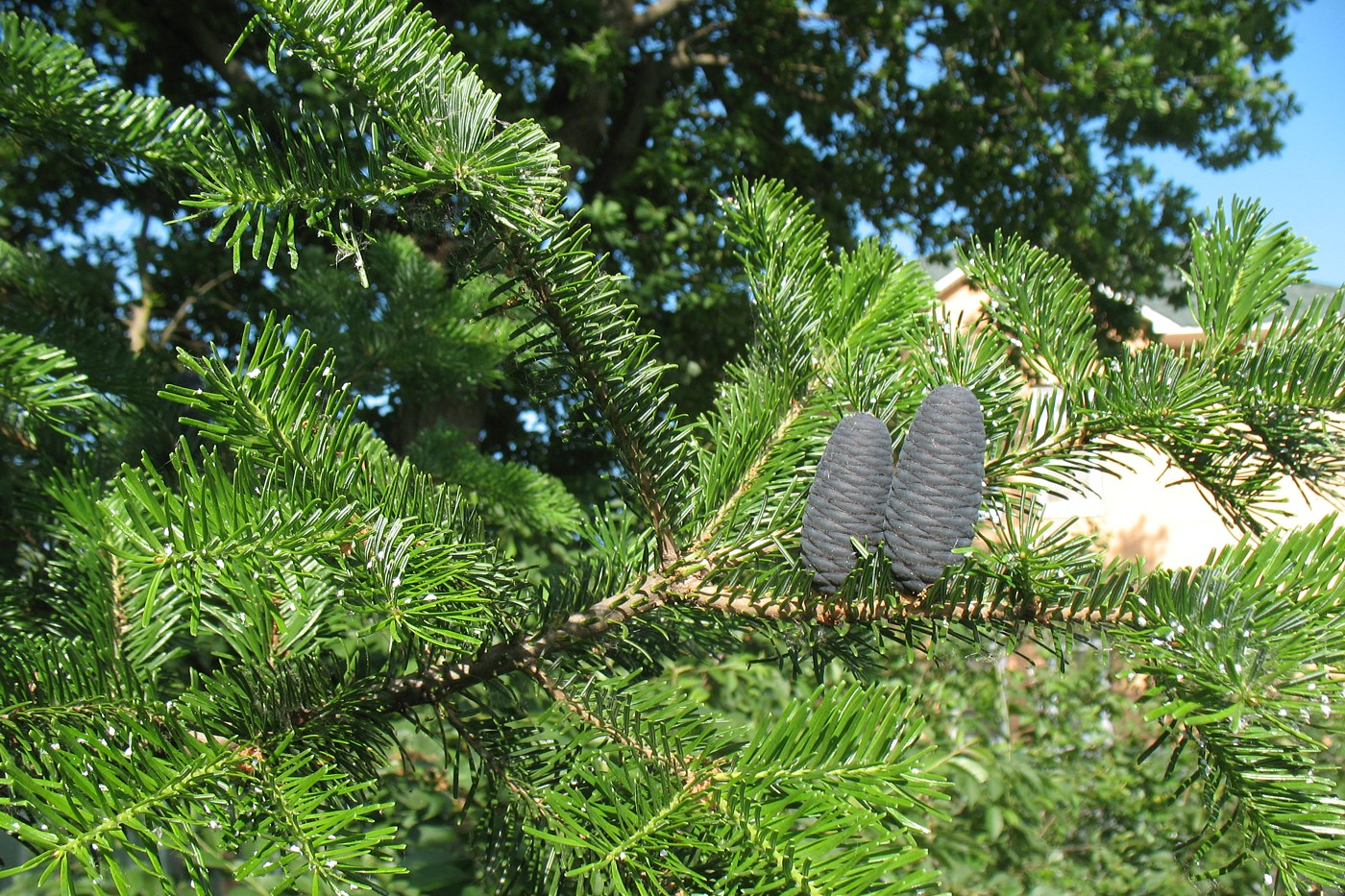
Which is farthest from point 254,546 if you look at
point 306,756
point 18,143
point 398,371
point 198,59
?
point 198,59

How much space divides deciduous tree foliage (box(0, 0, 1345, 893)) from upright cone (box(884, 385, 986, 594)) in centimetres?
2

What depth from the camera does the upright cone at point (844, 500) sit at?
577 mm

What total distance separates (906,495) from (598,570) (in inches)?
10.0

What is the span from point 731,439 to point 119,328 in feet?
3.87

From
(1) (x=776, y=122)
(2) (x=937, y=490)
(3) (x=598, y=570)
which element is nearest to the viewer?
(2) (x=937, y=490)

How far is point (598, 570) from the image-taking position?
702 mm

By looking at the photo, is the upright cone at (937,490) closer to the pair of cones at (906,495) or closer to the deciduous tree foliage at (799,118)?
the pair of cones at (906,495)

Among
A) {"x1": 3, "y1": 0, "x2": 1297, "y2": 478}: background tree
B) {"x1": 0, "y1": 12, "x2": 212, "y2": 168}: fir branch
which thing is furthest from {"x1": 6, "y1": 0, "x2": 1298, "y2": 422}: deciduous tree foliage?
{"x1": 0, "y1": 12, "x2": 212, "y2": 168}: fir branch

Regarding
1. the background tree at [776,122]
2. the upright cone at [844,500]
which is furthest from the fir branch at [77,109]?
the background tree at [776,122]

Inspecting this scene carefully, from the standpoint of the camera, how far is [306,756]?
0.53 metres

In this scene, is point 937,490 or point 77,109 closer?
point 937,490

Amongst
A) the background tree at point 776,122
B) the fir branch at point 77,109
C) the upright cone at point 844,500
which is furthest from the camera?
the background tree at point 776,122

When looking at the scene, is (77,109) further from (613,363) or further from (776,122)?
(776,122)

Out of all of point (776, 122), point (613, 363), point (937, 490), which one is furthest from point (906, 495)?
point (776, 122)
